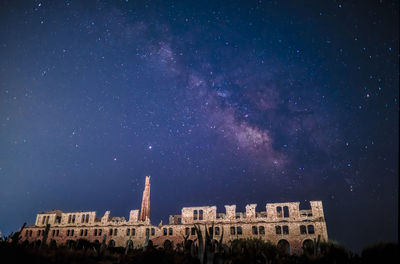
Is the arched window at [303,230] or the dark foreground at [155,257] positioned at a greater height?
the arched window at [303,230]

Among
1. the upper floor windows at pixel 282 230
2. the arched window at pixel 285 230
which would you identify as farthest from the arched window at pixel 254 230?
the arched window at pixel 285 230

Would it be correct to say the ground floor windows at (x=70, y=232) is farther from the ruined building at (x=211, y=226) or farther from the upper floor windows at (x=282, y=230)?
the upper floor windows at (x=282, y=230)

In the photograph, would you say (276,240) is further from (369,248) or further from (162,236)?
(369,248)

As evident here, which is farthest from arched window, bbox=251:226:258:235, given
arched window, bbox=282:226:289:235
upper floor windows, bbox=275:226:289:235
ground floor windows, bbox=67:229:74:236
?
ground floor windows, bbox=67:229:74:236

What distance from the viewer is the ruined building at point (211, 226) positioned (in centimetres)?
3284

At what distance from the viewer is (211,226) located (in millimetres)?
33031

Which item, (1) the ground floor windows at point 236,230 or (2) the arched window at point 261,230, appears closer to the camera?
(2) the arched window at point 261,230

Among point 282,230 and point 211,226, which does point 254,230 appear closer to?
point 282,230

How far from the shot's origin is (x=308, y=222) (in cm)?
3291

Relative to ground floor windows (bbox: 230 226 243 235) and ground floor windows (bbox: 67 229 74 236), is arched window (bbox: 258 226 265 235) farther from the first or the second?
ground floor windows (bbox: 67 229 74 236)

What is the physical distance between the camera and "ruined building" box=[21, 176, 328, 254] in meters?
32.8

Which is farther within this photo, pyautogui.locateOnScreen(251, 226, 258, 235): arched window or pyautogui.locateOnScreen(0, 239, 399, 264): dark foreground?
pyautogui.locateOnScreen(251, 226, 258, 235): arched window

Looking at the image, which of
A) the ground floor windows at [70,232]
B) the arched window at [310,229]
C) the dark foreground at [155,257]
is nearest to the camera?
the dark foreground at [155,257]

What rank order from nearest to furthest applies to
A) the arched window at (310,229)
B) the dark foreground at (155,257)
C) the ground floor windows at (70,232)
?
the dark foreground at (155,257) < the arched window at (310,229) < the ground floor windows at (70,232)
